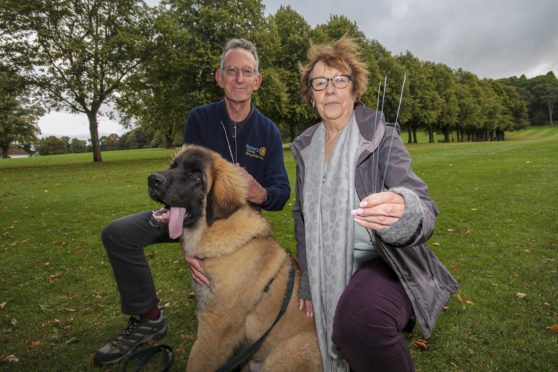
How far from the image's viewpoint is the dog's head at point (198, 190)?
282 cm

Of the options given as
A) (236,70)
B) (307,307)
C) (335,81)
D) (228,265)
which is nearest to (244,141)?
(236,70)

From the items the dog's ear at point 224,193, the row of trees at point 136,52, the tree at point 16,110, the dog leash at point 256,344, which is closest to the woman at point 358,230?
the dog leash at point 256,344

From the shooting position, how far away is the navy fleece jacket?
162 inches

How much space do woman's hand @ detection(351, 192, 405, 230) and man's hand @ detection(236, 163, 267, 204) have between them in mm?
1690

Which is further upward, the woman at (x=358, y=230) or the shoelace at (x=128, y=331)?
the woman at (x=358, y=230)

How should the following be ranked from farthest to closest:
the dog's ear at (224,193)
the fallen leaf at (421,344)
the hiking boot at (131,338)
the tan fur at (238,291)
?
1. the fallen leaf at (421,344)
2. the hiking boot at (131,338)
3. the dog's ear at (224,193)
4. the tan fur at (238,291)

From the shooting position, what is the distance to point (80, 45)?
25109 mm

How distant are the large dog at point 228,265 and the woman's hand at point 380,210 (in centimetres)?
144

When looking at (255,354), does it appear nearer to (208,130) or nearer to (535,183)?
(208,130)

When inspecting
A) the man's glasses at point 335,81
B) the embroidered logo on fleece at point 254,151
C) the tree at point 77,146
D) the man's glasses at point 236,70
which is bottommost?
the embroidered logo on fleece at point 254,151

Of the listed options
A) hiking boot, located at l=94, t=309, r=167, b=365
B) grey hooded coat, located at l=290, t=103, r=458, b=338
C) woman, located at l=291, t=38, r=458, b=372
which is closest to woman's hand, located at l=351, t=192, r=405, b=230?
woman, located at l=291, t=38, r=458, b=372

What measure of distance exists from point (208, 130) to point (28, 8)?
31.7 metres

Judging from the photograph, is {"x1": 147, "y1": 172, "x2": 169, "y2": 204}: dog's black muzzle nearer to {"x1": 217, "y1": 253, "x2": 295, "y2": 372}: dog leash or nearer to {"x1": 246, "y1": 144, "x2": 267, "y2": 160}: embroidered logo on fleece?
{"x1": 217, "y1": 253, "x2": 295, "y2": 372}: dog leash

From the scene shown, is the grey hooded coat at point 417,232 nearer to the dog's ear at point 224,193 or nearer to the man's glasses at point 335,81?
the man's glasses at point 335,81
